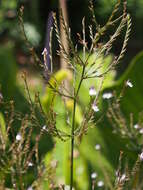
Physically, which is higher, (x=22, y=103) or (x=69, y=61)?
(x=22, y=103)

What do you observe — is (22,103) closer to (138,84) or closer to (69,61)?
(138,84)

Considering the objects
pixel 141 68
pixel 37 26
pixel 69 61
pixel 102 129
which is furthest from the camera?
pixel 37 26

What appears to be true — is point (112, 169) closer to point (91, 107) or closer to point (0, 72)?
point (0, 72)

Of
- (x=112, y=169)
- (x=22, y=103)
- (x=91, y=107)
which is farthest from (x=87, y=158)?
(x=91, y=107)

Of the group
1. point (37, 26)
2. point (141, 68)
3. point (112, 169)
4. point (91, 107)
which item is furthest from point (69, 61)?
point (37, 26)

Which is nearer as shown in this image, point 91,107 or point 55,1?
point 91,107

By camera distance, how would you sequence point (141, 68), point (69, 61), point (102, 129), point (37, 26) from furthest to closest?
point (37, 26)
point (102, 129)
point (141, 68)
point (69, 61)

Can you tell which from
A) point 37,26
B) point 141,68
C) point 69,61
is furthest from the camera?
point 37,26

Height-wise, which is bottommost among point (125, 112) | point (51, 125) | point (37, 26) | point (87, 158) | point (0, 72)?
point (51, 125)

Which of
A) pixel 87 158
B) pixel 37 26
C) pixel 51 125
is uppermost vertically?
pixel 37 26
